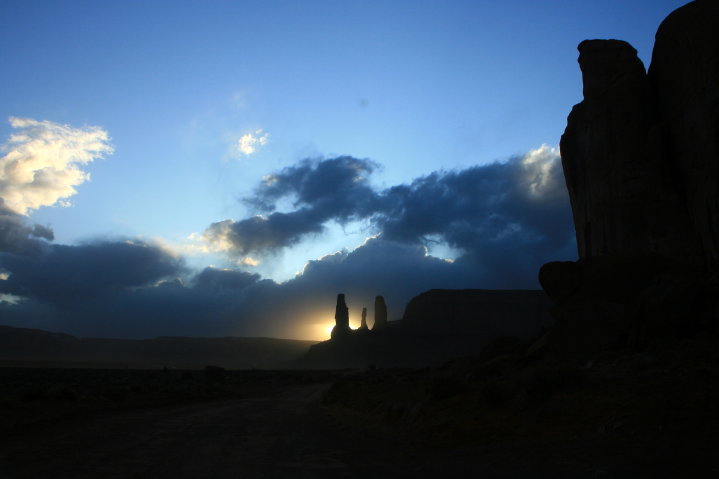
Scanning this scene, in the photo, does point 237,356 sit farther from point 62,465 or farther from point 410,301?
point 62,465

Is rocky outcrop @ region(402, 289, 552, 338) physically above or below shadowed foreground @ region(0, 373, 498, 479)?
above

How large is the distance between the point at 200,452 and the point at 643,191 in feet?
96.0

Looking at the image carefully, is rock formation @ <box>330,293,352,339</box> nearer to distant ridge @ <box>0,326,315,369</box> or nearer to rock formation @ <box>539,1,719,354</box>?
distant ridge @ <box>0,326,315,369</box>

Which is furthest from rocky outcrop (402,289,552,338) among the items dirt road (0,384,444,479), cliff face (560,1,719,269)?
dirt road (0,384,444,479)

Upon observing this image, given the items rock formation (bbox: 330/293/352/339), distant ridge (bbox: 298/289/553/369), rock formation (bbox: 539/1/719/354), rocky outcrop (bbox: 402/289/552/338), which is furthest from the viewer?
rock formation (bbox: 330/293/352/339)

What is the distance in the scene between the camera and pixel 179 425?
1759 cm

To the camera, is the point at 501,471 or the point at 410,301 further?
the point at 410,301

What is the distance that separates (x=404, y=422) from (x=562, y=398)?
5.45 meters

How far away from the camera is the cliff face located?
27781 millimetres

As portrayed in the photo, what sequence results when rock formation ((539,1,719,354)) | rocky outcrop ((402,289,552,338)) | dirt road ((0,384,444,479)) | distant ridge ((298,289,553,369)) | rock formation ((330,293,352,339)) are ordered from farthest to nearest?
rock formation ((330,293,352,339)) → rocky outcrop ((402,289,552,338)) → distant ridge ((298,289,553,369)) → rock formation ((539,1,719,354)) → dirt road ((0,384,444,479))

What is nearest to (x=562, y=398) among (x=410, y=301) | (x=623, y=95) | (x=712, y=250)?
(x=712, y=250)

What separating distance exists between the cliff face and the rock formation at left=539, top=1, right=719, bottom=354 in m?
A: 0.06

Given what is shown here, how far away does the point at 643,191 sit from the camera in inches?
1243

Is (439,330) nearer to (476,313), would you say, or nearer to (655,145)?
(476,313)
